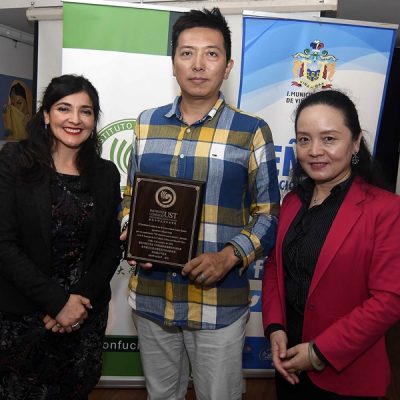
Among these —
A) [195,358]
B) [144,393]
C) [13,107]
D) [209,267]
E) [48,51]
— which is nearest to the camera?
[209,267]

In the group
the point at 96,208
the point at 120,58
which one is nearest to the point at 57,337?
the point at 96,208

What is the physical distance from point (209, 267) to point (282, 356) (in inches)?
15.4

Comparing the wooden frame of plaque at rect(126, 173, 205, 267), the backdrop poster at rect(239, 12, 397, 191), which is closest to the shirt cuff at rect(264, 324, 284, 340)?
the wooden frame of plaque at rect(126, 173, 205, 267)

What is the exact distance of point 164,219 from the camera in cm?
150

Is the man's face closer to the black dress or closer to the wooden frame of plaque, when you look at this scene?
the wooden frame of plaque

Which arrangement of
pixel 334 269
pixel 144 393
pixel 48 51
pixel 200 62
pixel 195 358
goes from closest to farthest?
pixel 334 269, pixel 200 62, pixel 195 358, pixel 144 393, pixel 48 51

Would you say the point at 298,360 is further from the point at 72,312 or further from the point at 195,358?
the point at 72,312

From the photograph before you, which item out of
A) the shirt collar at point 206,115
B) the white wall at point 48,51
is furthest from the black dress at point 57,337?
the white wall at point 48,51

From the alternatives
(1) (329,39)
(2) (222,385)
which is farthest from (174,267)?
(1) (329,39)

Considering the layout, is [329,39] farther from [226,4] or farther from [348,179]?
[348,179]

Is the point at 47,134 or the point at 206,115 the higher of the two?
the point at 206,115

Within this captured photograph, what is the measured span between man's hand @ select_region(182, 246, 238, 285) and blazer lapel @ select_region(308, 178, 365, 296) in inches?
11.9

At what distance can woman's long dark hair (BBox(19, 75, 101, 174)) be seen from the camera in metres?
1.57

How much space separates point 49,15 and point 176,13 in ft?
4.12
